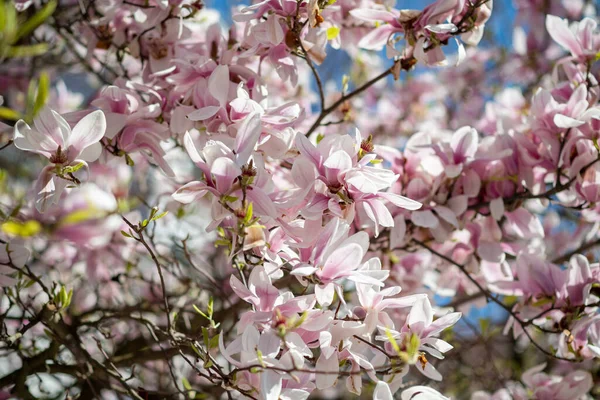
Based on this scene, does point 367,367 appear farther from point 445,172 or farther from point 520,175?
point 520,175

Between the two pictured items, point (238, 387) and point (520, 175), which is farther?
point (520, 175)

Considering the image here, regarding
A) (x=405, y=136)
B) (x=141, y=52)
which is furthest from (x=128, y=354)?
(x=405, y=136)

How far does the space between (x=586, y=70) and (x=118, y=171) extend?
1189mm

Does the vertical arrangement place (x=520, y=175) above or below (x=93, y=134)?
below

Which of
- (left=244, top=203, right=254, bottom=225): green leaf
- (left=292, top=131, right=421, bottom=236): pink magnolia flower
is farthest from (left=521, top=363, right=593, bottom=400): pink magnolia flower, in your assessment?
(left=244, top=203, right=254, bottom=225): green leaf

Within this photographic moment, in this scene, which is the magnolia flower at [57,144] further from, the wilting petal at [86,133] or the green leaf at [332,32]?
the green leaf at [332,32]

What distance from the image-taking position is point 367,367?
711mm

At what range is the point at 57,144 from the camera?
0.73 m

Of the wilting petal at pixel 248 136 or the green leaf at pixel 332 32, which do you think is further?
the green leaf at pixel 332 32

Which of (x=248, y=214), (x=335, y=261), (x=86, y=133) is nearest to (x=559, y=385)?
(x=335, y=261)

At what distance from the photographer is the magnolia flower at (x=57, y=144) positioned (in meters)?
0.71

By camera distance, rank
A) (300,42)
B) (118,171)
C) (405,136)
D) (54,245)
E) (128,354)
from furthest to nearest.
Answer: (405,136)
(118,171)
(54,245)
(128,354)
(300,42)

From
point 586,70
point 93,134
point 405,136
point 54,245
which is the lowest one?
point 405,136

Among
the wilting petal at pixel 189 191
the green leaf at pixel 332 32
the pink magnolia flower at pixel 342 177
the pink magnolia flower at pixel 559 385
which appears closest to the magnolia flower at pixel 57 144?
the wilting petal at pixel 189 191
